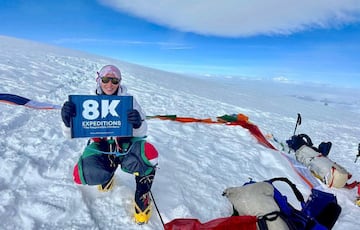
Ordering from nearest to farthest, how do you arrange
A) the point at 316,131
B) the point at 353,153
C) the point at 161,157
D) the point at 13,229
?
the point at 13,229, the point at 161,157, the point at 353,153, the point at 316,131

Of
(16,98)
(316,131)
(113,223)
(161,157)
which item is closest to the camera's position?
(113,223)

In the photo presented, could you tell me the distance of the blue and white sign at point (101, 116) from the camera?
236 cm

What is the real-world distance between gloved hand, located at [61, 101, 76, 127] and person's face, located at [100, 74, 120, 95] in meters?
0.43

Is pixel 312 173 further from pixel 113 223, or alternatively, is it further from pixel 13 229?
pixel 13 229

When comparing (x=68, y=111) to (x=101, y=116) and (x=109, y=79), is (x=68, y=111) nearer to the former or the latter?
(x=101, y=116)

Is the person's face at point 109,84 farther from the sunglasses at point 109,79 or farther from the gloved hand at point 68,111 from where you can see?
the gloved hand at point 68,111

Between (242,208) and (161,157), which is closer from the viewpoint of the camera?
(242,208)

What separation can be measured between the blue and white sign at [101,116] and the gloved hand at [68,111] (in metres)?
0.04

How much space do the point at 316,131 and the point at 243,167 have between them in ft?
22.0

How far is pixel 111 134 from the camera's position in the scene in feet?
8.18

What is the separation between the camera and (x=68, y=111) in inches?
89.3

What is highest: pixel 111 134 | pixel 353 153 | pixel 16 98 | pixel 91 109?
pixel 91 109

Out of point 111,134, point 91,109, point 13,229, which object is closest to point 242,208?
point 111,134

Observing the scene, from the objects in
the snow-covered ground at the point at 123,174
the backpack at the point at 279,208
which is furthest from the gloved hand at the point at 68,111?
the backpack at the point at 279,208
